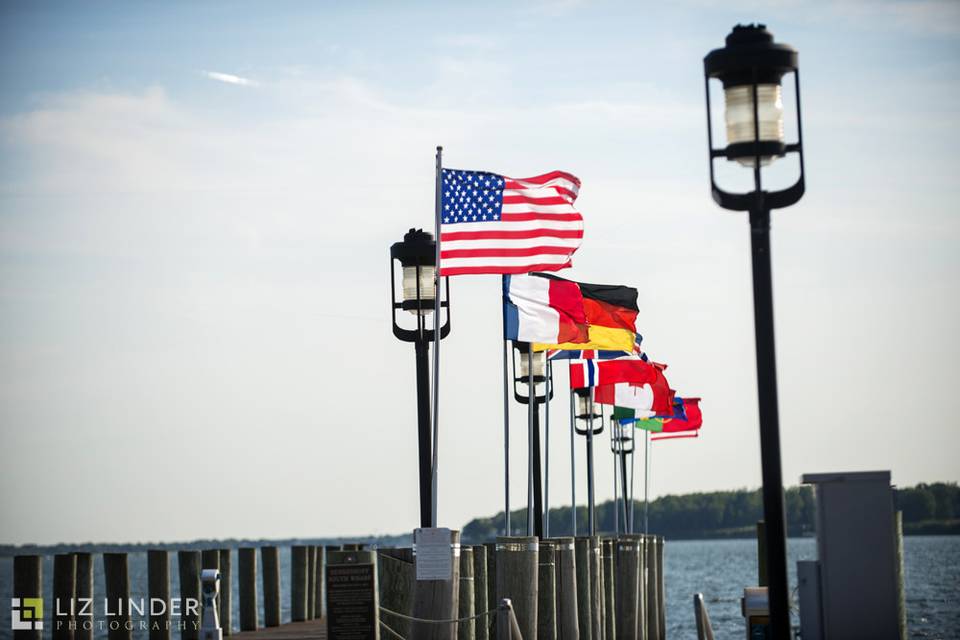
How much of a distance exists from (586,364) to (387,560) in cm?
1564

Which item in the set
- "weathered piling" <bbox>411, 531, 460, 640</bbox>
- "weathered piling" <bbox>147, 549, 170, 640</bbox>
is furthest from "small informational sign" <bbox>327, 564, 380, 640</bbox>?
"weathered piling" <bbox>147, 549, 170, 640</bbox>

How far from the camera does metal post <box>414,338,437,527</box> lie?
62.3ft

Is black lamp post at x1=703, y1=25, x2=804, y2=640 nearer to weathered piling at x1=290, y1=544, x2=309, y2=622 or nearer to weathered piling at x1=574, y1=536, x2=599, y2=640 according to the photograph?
weathered piling at x1=574, y1=536, x2=599, y2=640

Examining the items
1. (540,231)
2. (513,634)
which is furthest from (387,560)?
(540,231)

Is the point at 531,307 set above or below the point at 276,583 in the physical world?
above

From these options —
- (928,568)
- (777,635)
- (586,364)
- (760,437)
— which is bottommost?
(928,568)

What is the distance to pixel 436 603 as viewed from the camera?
16.1 m

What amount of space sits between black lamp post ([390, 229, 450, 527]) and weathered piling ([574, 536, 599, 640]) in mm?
2968

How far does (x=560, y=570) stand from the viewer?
64.3 ft

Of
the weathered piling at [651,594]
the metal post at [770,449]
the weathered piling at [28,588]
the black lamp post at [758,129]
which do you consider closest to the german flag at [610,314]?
the weathered piling at [651,594]

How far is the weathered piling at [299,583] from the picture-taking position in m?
25.8

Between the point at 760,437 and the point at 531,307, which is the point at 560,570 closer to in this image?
the point at 531,307

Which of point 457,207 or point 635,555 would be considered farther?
point 635,555

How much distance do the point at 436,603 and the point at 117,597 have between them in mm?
4834
